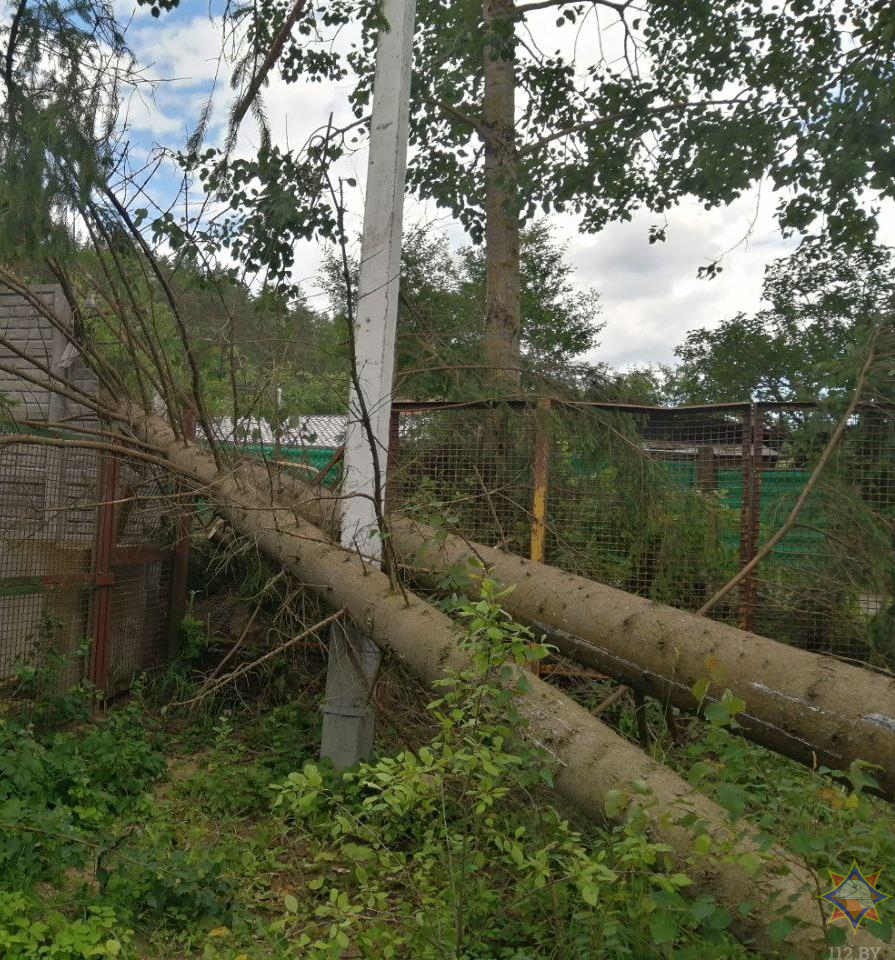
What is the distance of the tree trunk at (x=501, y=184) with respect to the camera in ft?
26.9

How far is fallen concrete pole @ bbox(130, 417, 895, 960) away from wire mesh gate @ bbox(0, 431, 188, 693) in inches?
44.4

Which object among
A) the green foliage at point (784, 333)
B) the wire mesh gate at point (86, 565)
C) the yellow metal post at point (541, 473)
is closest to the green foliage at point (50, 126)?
the wire mesh gate at point (86, 565)

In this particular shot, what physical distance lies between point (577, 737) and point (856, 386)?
9.27 feet

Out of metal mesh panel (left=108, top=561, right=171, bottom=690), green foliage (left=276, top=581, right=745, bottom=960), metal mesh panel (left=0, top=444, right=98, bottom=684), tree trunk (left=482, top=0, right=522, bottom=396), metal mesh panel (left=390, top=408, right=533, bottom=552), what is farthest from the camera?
tree trunk (left=482, top=0, right=522, bottom=396)

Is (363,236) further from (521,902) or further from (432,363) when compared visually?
(521,902)

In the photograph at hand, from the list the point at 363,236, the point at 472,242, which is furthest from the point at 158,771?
the point at 472,242

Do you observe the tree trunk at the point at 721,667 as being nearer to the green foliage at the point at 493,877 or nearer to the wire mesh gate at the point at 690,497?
the green foliage at the point at 493,877

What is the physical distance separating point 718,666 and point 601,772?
0.51 meters

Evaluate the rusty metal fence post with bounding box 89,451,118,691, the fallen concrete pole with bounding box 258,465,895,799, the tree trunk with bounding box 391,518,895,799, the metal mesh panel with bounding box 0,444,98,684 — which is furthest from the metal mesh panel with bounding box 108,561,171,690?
the tree trunk with bounding box 391,518,895,799

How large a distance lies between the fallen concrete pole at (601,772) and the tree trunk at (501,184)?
4.15 meters

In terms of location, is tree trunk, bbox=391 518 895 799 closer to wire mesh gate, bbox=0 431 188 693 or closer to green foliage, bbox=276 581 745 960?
green foliage, bbox=276 581 745 960

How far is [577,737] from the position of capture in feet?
9.34

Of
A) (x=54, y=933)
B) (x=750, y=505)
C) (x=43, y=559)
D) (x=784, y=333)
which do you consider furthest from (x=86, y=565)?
(x=784, y=333)

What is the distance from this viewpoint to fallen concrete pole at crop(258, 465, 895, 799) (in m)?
2.44
